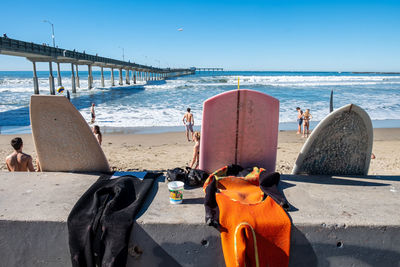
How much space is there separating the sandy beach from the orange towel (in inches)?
198

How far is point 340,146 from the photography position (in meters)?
3.62

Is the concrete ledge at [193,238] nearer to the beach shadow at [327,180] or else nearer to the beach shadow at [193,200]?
the beach shadow at [193,200]

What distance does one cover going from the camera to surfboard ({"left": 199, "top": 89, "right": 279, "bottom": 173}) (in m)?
3.38

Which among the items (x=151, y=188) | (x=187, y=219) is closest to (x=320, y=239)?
(x=187, y=219)

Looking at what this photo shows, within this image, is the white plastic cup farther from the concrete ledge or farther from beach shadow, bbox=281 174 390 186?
beach shadow, bbox=281 174 390 186

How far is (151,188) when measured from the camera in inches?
125

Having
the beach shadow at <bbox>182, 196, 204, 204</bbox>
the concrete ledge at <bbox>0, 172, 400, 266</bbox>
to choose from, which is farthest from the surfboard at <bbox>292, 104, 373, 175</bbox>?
the beach shadow at <bbox>182, 196, 204, 204</bbox>

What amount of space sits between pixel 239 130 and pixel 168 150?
664 cm

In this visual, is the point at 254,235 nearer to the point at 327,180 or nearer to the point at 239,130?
the point at 239,130

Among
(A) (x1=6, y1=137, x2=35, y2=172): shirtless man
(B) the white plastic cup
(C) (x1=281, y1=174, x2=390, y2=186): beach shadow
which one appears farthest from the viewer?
(A) (x1=6, y1=137, x2=35, y2=172): shirtless man

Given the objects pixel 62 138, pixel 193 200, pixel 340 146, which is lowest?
pixel 193 200

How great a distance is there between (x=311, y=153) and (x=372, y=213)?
1142 millimetres

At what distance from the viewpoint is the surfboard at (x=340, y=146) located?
11.5ft

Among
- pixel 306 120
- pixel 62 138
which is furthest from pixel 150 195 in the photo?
pixel 306 120
